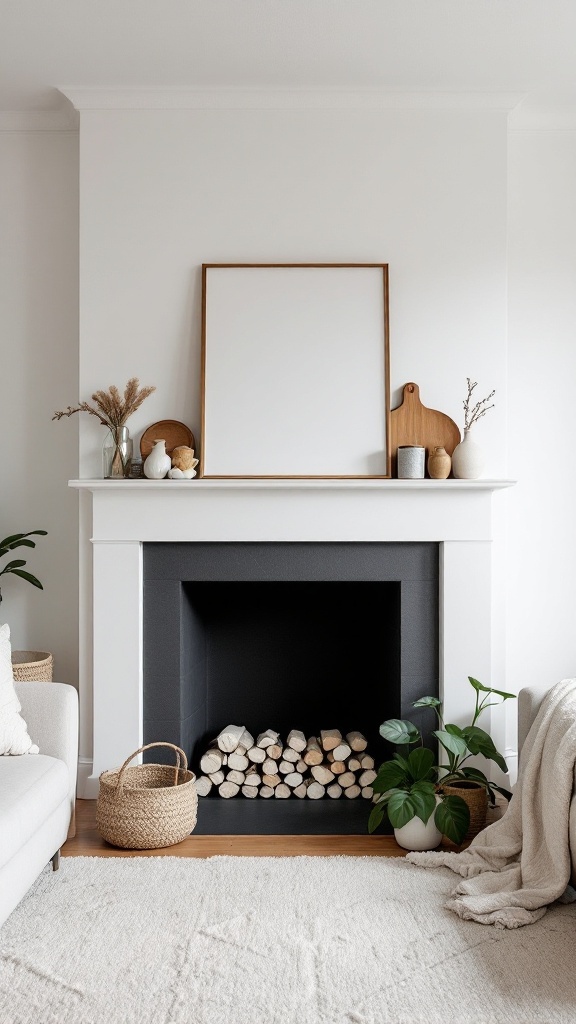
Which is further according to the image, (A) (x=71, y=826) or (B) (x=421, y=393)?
(B) (x=421, y=393)

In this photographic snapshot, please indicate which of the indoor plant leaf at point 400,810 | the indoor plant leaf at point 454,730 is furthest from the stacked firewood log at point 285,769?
the indoor plant leaf at point 400,810

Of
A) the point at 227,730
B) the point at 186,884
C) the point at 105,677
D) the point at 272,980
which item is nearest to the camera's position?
the point at 272,980

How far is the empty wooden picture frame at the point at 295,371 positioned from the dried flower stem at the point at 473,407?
32 centimetres

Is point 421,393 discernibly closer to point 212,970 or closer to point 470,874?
point 470,874

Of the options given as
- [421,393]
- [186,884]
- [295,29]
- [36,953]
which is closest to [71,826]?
[186,884]

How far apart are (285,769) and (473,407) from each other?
1.69 meters

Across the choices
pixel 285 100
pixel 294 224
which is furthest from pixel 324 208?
pixel 285 100

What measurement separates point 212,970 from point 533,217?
3156 mm

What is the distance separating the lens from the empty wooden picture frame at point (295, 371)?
11.1 ft

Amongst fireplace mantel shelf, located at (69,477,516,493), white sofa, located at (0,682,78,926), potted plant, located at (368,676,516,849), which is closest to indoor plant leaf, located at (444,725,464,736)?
potted plant, located at (368,676,516,849)

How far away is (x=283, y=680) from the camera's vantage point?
389cm

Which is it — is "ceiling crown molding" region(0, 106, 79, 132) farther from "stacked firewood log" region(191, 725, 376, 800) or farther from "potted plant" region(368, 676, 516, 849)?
"potted plant" region(368, 676, 516, 849)

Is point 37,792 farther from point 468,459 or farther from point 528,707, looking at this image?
point 468,459

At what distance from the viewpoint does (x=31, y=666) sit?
3.33 meters
